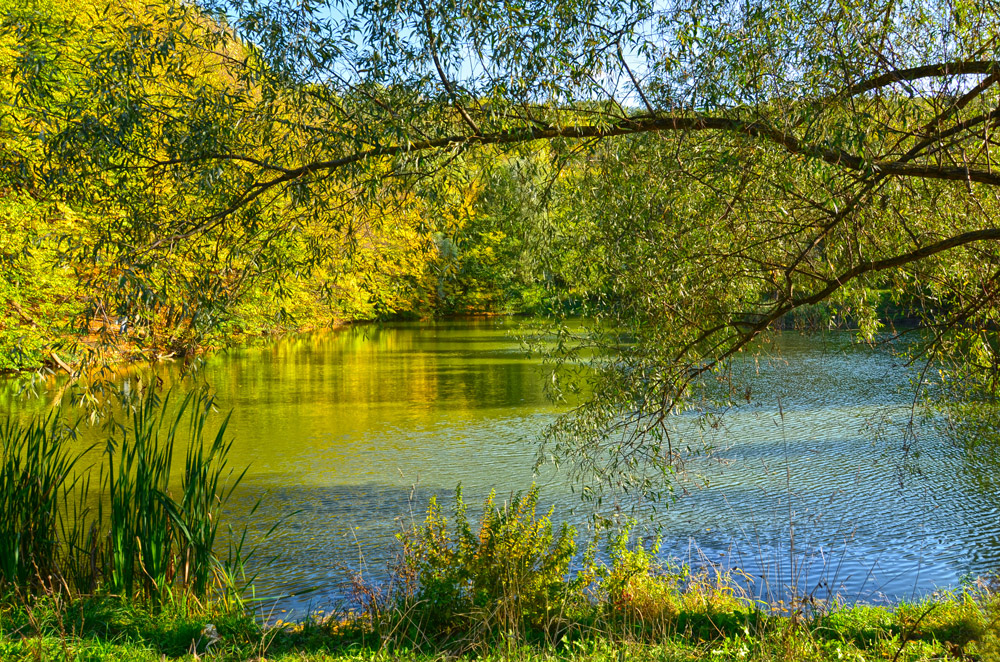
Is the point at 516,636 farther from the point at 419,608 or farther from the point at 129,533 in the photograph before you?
the point at 129,533

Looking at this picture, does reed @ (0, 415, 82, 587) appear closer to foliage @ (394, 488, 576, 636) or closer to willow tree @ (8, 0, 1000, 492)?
willow tree @ (8, 0, 1000, 492)

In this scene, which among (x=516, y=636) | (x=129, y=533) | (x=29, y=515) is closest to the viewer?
(x=516, y=636)

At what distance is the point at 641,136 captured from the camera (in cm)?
442

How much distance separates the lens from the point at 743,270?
450cm

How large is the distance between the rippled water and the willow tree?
0.95 meters

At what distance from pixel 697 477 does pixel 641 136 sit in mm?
4273

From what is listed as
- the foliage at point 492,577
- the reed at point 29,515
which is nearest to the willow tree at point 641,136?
the foliage at point 492,577

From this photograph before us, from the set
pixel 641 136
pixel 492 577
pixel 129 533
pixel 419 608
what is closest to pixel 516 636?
pixel 492 577

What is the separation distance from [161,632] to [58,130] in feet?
8.39

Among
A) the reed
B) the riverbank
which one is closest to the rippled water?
the riverbank

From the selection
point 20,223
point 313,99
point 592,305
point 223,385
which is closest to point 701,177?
point 592,305

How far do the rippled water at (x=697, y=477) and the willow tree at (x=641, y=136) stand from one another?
95 centimetres

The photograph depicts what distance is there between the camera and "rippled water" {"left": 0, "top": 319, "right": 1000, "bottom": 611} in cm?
575

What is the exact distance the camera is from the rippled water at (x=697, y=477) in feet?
18.9
